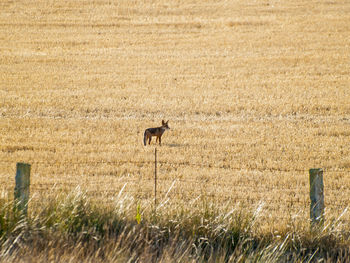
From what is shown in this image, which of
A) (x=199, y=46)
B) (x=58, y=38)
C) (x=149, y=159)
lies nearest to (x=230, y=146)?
(x=149, y=159)

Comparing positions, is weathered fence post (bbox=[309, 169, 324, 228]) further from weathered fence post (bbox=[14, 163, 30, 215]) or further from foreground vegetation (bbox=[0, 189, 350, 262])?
weathered fence post (bbox=[14, 163, 30, 215])

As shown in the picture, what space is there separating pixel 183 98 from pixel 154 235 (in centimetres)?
1725

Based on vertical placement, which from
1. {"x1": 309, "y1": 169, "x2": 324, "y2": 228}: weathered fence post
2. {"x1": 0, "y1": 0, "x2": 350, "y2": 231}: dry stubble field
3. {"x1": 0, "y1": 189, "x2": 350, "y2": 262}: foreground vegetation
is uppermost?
{"x1": 0, "y1": 0, "x2": 350, "y2": 231}: dry stubble field

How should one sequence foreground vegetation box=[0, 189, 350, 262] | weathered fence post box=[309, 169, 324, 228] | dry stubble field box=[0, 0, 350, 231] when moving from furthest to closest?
1. dry stubble field box=[0, 0, 350, 231]
2. weathered fence post box=[309, 169, 324, 228]
3. foreground vegetation box=[0, 189, 350, 262]

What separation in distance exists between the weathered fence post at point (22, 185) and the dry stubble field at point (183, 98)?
1.47 feet

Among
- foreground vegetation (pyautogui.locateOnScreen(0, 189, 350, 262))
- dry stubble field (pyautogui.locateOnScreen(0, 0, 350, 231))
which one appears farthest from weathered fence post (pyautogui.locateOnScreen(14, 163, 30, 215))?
dry stubble field (pyautogui.locateOnScreen(0, 0, 350, 231))

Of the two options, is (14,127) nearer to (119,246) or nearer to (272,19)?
(119,246)

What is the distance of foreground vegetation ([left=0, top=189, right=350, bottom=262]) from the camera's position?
5305 millimetres

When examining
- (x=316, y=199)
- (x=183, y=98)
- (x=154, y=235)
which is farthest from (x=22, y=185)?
(x=183, y=98)

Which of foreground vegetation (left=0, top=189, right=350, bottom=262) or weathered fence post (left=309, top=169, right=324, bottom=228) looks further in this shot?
weathered fence post (left=309, top=169, right=324, bottom=228)

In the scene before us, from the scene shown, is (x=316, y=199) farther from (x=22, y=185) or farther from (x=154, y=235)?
(x=22, y=185)

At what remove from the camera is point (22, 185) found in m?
5.90

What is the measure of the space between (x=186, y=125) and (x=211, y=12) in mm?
25210

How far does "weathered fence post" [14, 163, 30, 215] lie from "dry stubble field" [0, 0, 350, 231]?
45 cm
